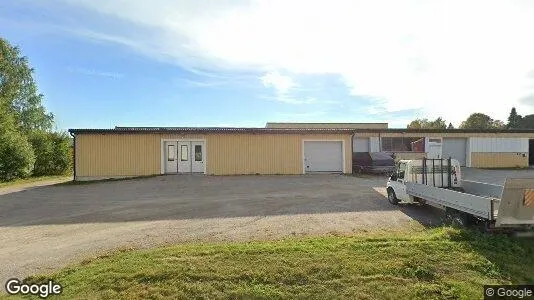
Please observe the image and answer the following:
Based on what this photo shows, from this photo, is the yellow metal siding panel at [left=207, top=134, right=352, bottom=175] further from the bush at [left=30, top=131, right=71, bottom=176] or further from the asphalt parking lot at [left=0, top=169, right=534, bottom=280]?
the bush at [left=30, top=131, right=71, bottom=176]

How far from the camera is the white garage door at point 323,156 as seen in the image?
22.4 m

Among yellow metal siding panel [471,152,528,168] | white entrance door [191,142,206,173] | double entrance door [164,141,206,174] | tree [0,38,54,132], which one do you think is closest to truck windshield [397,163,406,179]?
double entrance door [164,141,206,174]

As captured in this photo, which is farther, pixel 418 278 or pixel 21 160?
pixel 21 160

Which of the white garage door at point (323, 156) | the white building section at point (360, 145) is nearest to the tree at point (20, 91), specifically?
the white garage door at point (323, 156)

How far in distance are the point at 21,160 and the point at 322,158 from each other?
855 inches

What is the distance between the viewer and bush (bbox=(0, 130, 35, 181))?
23.7 metres

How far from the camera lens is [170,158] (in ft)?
69.7

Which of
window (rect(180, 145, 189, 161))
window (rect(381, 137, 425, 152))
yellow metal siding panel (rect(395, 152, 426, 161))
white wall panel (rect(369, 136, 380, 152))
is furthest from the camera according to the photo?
window (rect(381, 137, 425, 152))

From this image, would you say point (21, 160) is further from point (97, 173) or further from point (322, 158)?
point (322, 158)

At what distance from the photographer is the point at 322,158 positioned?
2248cm

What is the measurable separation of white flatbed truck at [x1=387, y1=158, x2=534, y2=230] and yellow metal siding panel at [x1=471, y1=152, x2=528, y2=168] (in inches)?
897

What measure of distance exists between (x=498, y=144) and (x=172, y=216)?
31027 millimetres

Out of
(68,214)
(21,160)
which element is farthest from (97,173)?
(68,214)

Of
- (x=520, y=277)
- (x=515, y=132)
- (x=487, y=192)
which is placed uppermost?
(x=515, y=132)
